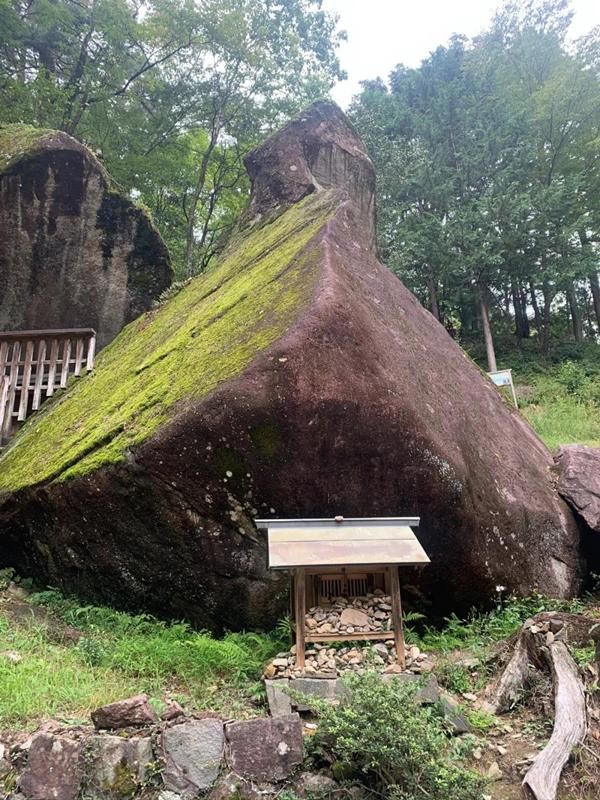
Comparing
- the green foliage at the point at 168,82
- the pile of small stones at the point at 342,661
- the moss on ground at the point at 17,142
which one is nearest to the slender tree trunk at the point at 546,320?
the green foliage at the point at 168,82

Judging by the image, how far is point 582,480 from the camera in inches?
266

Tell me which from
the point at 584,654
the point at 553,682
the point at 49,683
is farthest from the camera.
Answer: the point at 584,654

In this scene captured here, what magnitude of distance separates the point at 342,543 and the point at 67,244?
9.01 meters

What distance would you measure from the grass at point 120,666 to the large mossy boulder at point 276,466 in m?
0.33

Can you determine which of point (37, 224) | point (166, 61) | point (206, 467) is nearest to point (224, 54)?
point (166, 61)

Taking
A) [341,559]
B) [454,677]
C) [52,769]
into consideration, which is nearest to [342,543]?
[341,559]

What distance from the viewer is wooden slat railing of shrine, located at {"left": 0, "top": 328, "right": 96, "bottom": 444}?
9094 mm

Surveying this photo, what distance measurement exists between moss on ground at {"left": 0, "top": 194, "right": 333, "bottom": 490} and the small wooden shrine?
1.60 metres

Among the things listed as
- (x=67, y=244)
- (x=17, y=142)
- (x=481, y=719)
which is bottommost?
(x=481, y=719)

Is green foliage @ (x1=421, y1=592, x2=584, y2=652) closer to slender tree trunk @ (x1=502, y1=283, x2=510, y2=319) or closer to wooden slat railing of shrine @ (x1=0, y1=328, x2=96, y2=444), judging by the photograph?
wooden slat railing of shrine @ (x1=0, y1=328, x2=96, y2=444)

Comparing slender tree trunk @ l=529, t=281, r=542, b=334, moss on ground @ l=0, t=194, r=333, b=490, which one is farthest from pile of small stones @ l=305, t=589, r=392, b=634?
slender tree trunk @ l=529, t=281, r=542, b=334

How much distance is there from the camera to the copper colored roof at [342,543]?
4.09m

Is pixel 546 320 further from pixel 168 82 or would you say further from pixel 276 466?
pixel 276 466

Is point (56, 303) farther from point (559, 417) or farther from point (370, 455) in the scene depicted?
point (559, 417)
